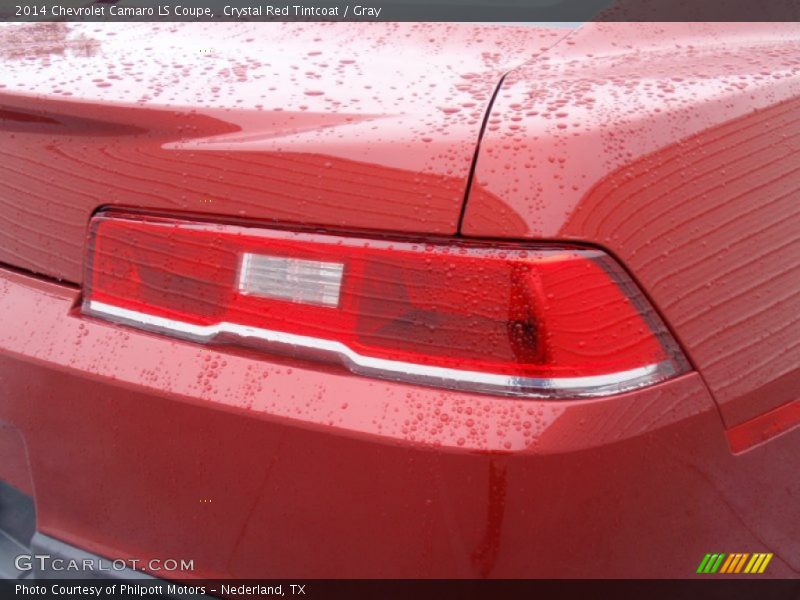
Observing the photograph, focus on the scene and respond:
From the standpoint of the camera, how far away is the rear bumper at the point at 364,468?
118cm

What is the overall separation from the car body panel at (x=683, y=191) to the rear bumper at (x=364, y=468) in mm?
115

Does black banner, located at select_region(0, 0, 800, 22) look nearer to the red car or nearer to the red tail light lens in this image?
the red car

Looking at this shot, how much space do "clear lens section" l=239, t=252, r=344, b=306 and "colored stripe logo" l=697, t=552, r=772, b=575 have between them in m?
0.73

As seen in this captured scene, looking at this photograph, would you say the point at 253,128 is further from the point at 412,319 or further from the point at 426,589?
the point at 426,589

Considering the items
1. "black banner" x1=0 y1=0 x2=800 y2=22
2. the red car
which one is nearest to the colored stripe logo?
the red car

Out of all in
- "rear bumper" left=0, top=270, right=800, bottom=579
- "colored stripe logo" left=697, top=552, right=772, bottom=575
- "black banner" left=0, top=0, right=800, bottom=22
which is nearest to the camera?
"rear bumper" left=0, top=270, right=800, bottom=579

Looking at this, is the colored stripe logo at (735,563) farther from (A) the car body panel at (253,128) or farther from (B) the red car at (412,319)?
(A) the car body panel at (253,128)

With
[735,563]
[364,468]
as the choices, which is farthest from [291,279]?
[735,563]

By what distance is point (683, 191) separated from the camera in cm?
125

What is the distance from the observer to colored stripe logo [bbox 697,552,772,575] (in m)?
1.32

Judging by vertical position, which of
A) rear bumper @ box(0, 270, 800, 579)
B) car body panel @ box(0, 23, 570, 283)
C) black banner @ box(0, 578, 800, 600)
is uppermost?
car body panel @ box(0, 23, 570, 283)

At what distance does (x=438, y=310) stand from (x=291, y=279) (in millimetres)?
235

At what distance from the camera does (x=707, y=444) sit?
49.4 inches

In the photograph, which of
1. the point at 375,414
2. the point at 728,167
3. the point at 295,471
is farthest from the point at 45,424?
the point at 728,167
